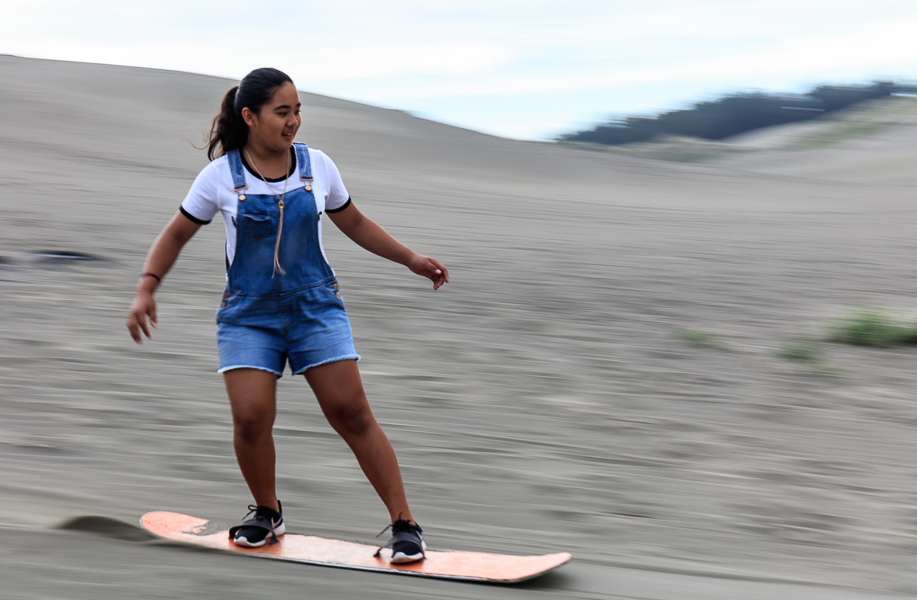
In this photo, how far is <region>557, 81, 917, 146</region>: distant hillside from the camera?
7688 centimetres

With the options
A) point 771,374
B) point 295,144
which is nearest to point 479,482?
point 295,144

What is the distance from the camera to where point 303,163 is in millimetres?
3121

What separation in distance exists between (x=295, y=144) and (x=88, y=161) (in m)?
15.1

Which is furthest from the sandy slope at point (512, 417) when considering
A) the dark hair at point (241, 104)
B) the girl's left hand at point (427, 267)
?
the dark hair at point (241, 104)

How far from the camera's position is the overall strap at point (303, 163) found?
3.11 metres

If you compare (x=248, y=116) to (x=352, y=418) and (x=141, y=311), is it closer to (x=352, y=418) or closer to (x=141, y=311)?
(x=141, y=311)

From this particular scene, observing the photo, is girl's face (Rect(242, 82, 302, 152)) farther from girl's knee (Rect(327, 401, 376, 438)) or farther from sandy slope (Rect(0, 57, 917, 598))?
sandy slope (Rect(0, 57, 917, 598))

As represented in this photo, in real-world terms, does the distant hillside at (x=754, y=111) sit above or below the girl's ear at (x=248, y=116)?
above

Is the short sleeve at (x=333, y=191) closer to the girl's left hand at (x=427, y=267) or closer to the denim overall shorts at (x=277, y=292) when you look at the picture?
the denim overall shorts at (x=277, y=292)

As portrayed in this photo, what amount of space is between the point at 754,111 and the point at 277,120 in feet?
267

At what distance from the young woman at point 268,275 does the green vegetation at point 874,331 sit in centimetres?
492

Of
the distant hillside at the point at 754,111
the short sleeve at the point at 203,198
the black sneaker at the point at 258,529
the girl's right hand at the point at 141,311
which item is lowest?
the black sneaker at the point at 258,529

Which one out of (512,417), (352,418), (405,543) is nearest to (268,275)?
(352,418)

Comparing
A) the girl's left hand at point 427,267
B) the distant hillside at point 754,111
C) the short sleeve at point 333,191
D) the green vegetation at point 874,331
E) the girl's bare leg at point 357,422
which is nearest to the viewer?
the girl's bare leg at point 357,422
